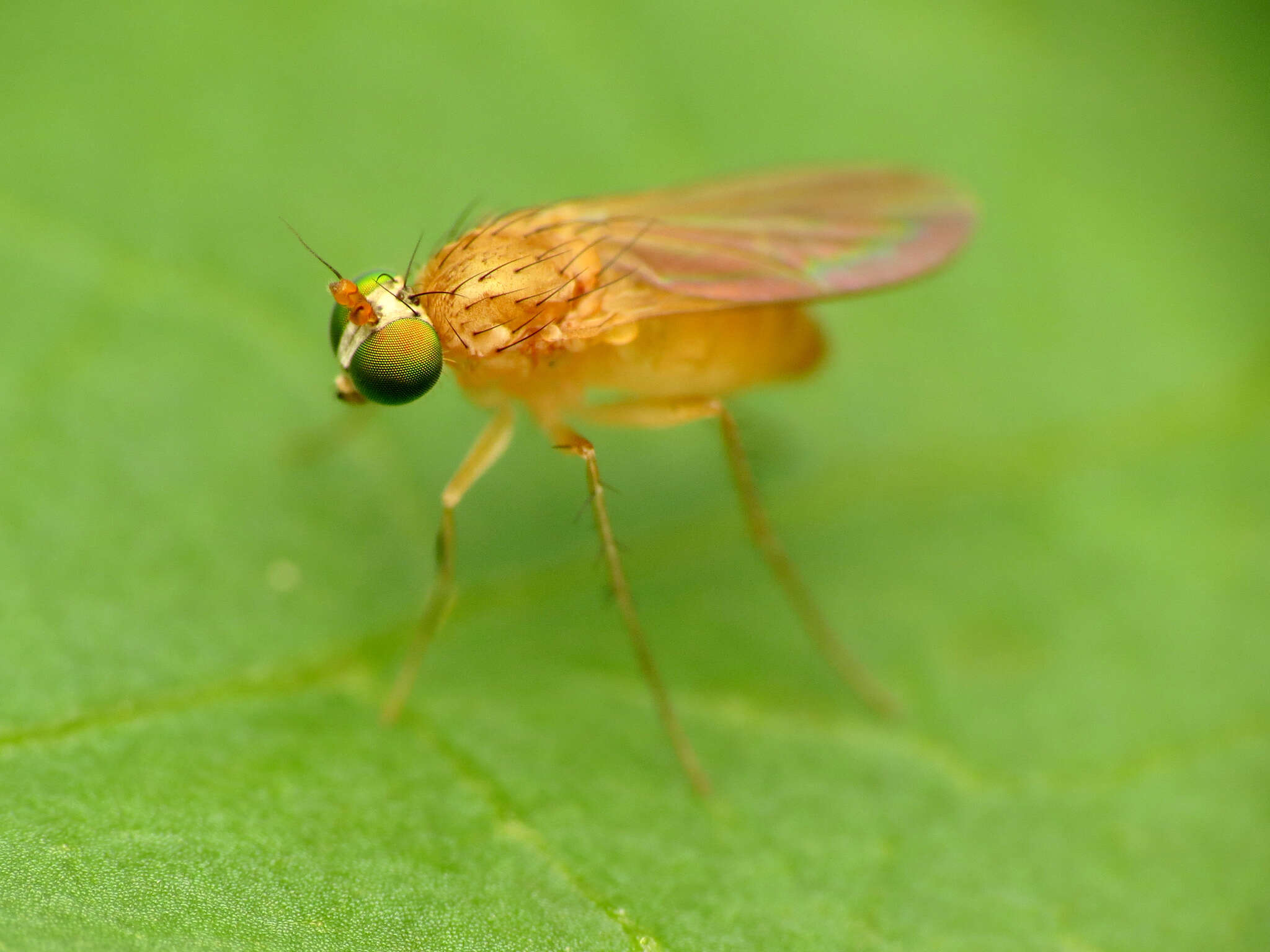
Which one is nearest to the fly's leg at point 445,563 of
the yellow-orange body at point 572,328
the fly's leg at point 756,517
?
the yellow-orange body at point 572,328

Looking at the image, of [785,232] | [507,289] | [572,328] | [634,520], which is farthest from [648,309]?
[634,520]

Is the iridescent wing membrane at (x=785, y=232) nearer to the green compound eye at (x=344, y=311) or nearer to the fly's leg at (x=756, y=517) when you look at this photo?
the fly's leg at (x=756, y=517)

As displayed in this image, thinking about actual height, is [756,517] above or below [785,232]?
below

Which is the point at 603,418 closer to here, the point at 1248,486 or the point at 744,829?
the point at 744,829

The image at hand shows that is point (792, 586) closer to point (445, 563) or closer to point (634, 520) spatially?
point (634, 520)

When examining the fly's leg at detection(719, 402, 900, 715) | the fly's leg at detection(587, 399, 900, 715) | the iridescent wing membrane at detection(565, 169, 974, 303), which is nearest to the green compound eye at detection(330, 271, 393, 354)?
the iridescent wing membrane at detection(565, 169, 974, 303)

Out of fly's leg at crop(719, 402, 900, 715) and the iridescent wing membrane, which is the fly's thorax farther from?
fly's leg at crop(719, 402, 900, 715)

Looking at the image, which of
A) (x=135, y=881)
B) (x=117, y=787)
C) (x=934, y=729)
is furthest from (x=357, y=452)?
(x=934, y=729)
